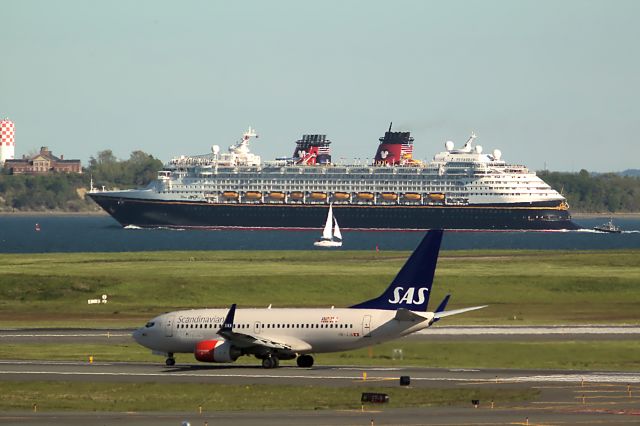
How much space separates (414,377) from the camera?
56.4 m

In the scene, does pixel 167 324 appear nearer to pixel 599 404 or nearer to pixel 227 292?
pixel 599 404

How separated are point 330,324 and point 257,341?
3.30m

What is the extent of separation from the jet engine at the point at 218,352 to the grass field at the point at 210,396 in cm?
593

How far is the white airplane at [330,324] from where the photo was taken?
193 feet

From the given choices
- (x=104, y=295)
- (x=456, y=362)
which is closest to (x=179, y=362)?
(x=456, y=362)

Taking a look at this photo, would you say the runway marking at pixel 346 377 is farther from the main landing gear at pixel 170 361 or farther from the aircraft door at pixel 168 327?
the aircraft door at pixel 168 327

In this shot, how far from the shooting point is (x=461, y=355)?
214ft

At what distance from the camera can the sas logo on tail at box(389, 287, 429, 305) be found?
59.4m

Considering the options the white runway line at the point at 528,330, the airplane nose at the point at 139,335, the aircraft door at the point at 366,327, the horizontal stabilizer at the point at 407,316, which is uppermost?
the horizontal stabilizer at the point at 407,316

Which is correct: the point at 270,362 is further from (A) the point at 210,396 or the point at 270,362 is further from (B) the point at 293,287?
(B) the point at 293,287

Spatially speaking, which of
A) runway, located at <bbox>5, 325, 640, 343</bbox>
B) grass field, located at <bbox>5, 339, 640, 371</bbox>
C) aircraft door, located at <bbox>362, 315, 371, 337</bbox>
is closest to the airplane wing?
grass field, located at <bbox>5, 339, 640, 371</bbox>

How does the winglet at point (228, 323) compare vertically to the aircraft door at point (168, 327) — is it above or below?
above

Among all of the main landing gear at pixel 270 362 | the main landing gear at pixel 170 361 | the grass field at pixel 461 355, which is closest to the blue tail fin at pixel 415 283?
the grass field at pixel 461 355

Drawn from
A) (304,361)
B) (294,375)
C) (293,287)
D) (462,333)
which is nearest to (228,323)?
(294,375)
